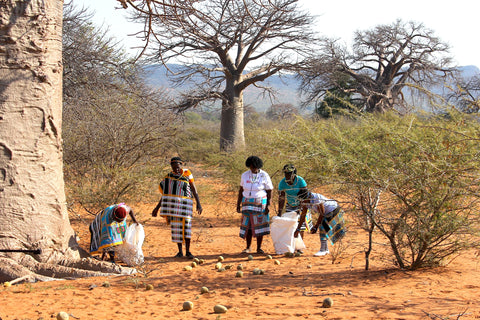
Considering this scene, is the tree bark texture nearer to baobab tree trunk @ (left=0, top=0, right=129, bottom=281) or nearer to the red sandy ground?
baobab tree trunk @ (left=0, top=0, right=129, bottom=281)

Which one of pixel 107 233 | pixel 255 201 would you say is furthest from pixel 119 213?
pixel 255 201

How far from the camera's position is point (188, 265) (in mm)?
5543

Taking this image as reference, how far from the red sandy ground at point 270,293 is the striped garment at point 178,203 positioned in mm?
391

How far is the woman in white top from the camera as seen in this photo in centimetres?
597

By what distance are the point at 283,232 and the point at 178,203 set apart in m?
1.31

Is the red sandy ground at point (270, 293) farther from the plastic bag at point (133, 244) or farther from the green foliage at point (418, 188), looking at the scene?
the green foliage at point (418, 188)

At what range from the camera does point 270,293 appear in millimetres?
4207

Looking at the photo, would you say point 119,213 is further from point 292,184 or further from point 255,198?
Answer: point 292,184

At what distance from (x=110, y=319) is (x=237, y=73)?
46.4ft

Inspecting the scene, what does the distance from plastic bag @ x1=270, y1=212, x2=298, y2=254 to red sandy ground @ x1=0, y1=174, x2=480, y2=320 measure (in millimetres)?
202

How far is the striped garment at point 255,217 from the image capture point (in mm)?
5996

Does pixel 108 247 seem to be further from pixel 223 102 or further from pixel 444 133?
pixel 223 102

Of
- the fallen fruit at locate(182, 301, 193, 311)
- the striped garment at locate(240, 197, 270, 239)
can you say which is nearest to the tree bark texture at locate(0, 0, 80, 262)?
the fallen fruit at locate(182, 301, 193, 311)

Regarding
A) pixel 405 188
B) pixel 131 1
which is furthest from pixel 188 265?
pixel 131 1
